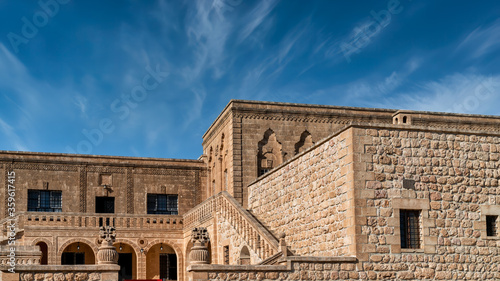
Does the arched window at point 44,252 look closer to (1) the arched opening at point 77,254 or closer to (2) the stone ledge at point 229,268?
(1) the arched opening at point 77,254

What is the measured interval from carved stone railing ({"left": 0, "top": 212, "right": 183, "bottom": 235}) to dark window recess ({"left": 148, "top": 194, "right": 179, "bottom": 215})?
2932mm

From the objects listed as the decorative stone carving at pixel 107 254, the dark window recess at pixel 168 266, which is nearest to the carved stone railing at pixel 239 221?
the dark window recess at pixel 168 266

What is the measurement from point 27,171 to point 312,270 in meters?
18.0

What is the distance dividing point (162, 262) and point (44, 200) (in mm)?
5918

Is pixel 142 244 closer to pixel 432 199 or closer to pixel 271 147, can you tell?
pixel 271 147

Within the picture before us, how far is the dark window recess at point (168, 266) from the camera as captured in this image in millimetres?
28828

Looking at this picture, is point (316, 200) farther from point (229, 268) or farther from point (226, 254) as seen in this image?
point (226, 254)

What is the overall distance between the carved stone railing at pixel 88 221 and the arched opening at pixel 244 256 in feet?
26.0

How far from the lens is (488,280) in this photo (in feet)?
50.9

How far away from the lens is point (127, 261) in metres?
29.0

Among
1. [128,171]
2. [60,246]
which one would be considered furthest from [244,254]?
[128,171]

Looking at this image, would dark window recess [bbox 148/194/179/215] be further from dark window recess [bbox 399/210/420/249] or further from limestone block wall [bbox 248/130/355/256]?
dark window recess [bbox 399/210/420/249]

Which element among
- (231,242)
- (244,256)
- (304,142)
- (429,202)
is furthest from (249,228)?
(304,142)

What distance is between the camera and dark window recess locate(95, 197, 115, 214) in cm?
2978
